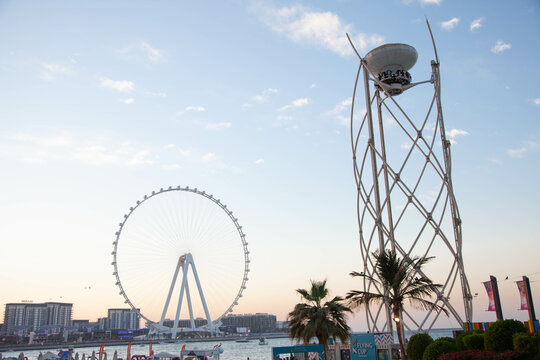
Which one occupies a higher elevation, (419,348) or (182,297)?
(182,297)

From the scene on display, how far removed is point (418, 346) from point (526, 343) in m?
5.43

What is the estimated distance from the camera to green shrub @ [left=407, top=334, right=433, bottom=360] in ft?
59.2

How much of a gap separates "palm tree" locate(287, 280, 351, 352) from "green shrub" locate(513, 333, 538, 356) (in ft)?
37.0

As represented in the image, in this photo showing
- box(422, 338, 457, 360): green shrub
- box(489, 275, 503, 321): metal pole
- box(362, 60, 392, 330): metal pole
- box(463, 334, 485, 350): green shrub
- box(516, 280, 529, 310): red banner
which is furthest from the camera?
box(489, 275, 503, 321): metal pole

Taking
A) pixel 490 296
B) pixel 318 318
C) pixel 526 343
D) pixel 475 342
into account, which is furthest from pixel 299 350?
pixel 490 296

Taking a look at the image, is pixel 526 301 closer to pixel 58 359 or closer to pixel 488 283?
pixel 488 283

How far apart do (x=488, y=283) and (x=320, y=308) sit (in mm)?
17250

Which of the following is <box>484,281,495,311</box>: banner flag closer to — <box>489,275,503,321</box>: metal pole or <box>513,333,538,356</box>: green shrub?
<box>489,275,503,321</box>: metal pole

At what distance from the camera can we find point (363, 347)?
74.2ft

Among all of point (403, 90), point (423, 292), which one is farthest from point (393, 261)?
point (403, 90)

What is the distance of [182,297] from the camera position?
78.3m

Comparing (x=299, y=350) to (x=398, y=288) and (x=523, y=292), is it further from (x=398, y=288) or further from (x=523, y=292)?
(x=523, y=292)

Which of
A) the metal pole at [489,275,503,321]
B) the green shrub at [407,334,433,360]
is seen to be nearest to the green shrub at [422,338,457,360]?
the green shrub at [407,334,433,360]

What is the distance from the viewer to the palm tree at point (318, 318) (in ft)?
80.8
